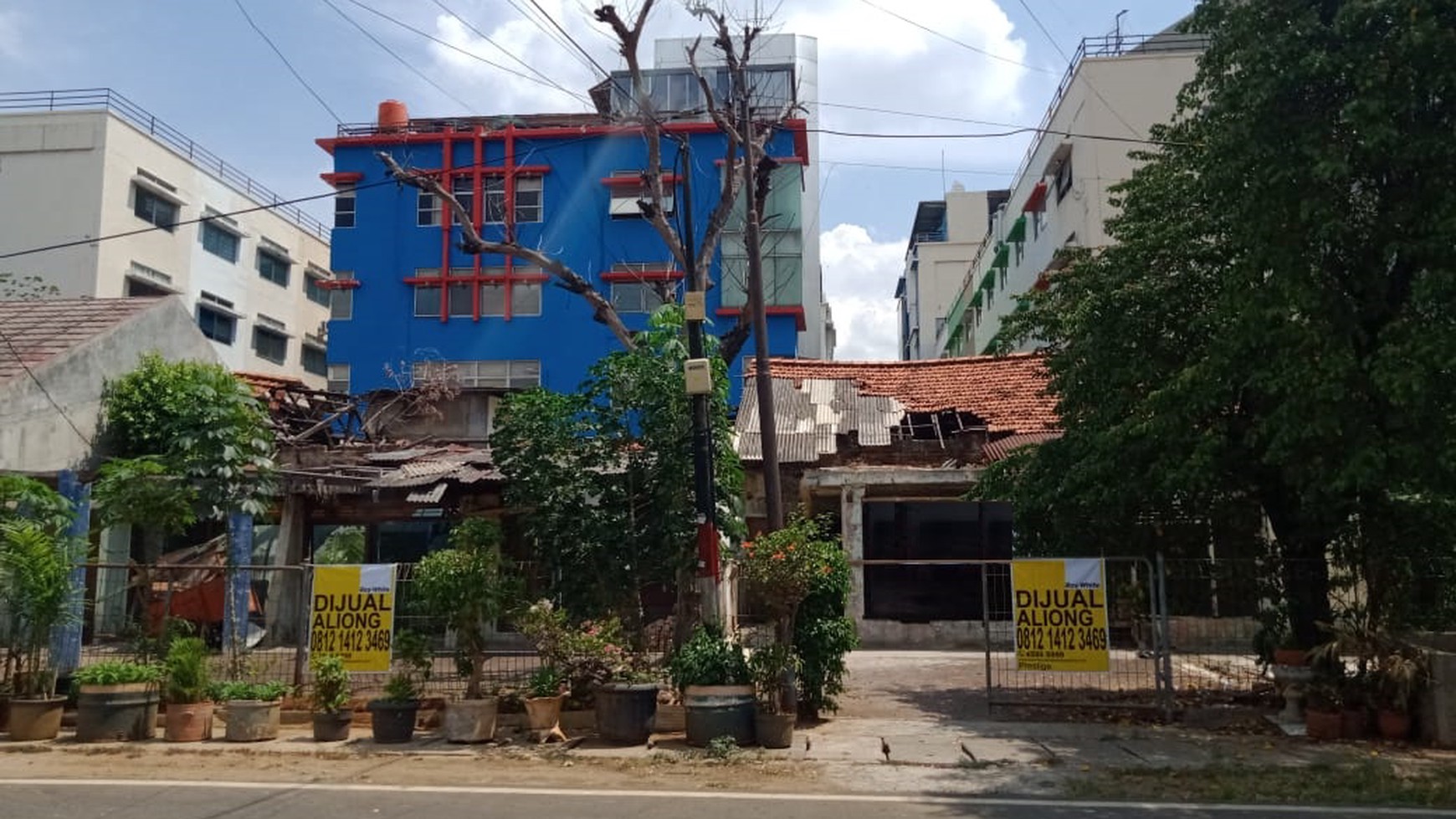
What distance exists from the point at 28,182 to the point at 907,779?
3938cm

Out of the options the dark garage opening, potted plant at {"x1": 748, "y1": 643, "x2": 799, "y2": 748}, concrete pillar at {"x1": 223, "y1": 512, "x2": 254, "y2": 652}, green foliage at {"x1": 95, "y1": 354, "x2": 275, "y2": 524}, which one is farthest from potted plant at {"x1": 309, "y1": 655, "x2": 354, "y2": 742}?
the dark garage opening

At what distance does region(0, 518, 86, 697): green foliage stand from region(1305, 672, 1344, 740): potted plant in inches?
523

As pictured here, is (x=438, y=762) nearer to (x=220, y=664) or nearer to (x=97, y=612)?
(x=220, y=664)

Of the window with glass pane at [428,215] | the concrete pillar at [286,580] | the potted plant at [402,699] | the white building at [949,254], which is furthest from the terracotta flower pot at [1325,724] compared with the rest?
the white building at [949,254]

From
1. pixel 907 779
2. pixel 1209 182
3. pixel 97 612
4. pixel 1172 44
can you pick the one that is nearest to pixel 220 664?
pixel 97 612

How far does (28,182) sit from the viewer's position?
3709cm

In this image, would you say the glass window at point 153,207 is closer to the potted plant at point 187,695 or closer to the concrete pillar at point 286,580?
the concrete pillar at point 286,580

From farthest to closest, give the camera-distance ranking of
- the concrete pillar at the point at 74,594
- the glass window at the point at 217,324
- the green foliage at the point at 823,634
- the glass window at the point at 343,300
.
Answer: the glass window at the point at 217,324
the glass window at the point at 343,300
the concrete pillar at the point at 74,594
the green foliage at the point at 823,634

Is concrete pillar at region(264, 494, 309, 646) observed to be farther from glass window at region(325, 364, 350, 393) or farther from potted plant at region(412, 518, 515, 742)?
glass window at region(325, 364, 350, 393)

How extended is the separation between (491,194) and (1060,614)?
29924 mm

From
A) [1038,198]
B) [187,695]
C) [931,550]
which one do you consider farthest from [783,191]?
[187,695]

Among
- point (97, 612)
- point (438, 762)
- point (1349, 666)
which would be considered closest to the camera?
point (438, 762)

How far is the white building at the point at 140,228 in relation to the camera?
36.6 meters

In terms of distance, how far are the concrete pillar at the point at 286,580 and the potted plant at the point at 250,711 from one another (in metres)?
7.05
